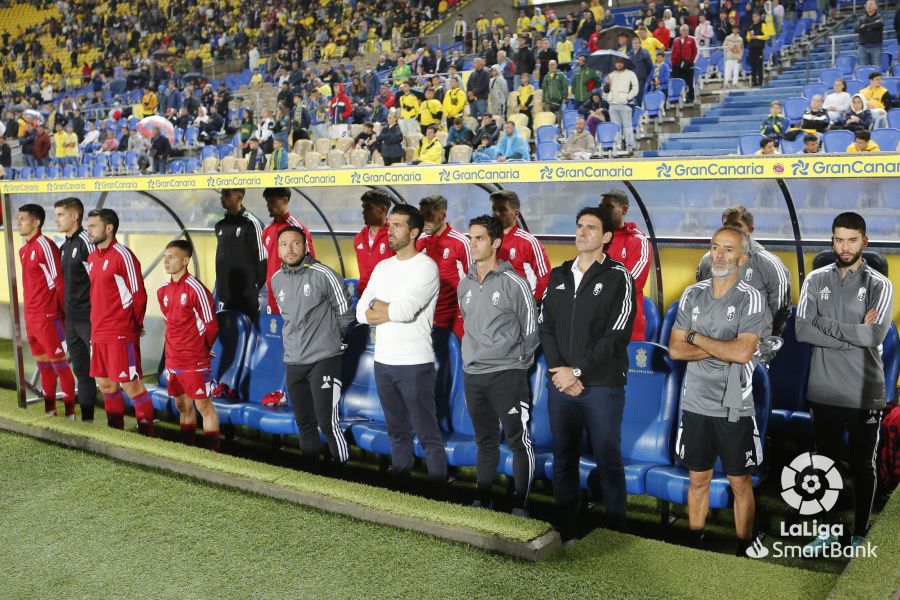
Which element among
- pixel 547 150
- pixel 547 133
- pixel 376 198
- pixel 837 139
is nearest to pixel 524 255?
pixel 376 198

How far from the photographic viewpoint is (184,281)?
577cm

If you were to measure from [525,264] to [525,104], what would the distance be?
9.37m

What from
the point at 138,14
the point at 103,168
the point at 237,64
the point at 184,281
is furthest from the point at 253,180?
the point at 138,14

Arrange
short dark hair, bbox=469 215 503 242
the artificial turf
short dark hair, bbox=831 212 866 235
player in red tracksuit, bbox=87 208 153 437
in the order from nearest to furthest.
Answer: the artificial turf < short dark hair, bbox=831 212 866 235 < short dark hair, bbox=469 215 503 242 < player in red tracksuit, bbox=87 208 153 437

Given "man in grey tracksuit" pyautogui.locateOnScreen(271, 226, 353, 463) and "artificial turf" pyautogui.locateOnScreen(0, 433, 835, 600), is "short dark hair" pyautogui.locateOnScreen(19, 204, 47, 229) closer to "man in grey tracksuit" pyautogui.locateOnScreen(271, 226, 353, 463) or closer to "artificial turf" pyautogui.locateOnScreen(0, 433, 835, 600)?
"man in grey tracksuit" pyautogui.locateOnScreen(271, 226, 353, 463)

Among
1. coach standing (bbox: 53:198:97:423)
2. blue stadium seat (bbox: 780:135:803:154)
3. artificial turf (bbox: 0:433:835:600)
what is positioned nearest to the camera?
artificial turf (bbox: 0:433:835:600)

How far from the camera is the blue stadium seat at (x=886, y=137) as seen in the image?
31.8 ft

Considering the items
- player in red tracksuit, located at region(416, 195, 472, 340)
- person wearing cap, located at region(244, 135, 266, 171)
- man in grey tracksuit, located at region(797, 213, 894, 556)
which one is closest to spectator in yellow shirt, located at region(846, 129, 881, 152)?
player in red tracksuit, located at region(416, 195, 472, 340)

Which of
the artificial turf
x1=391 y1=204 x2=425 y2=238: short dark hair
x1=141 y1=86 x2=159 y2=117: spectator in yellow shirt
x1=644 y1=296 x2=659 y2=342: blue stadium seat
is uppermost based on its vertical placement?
x1=141 y1=86 x2=159 y2=117: spectator in yellow shirt

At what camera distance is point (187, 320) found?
5.74m

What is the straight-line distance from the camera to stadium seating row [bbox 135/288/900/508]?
4.40 meters

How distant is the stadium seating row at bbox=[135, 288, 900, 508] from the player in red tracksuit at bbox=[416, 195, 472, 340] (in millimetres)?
312

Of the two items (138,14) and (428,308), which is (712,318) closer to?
(428,308)

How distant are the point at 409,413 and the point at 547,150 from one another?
8356mm
